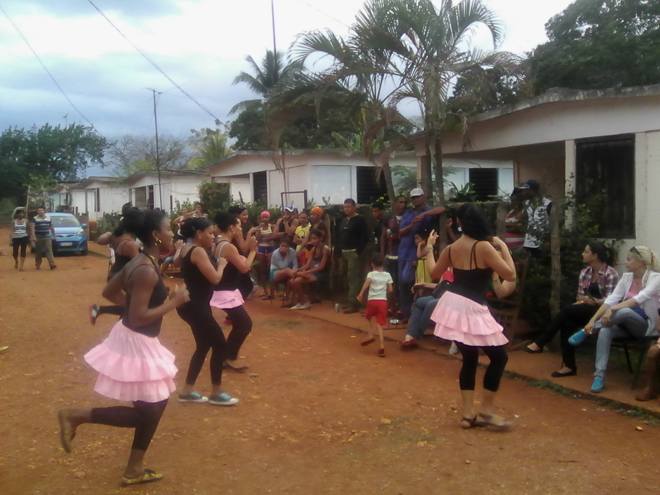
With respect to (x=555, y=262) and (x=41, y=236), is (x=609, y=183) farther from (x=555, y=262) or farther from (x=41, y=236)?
(x=41, y=236)

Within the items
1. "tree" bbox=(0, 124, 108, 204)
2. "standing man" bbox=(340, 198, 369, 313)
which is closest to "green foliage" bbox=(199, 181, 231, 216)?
"standing man" bbox=(340, 198, 369, 313)

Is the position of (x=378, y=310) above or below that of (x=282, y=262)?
below

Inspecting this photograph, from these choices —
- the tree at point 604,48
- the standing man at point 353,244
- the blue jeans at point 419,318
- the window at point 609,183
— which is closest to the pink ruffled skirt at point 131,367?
the blue jeans at point 419,318

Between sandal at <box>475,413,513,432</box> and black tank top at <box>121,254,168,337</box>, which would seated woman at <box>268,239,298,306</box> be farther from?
black tank top at <box>121,254,168,337</box>

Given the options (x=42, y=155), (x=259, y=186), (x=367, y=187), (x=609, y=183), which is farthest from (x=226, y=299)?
(x=42, y=155)

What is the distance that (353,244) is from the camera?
35.8 feet

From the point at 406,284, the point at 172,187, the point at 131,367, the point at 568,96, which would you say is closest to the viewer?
the point at 131,367

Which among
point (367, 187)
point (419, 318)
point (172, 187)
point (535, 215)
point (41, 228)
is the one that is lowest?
point (419, 318)

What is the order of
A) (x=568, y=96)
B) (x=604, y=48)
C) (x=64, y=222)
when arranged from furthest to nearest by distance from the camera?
(x=64, y=222) < (x=604, y=48) < (x=568, y=96)

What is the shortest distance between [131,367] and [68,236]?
70.7 ft

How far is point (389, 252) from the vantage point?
10320 mm

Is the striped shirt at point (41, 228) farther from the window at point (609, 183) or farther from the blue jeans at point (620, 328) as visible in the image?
the blue jeans at point (620, 328)

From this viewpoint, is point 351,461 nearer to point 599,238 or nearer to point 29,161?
point 599,238

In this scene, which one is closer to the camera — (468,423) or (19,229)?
(468,423)
